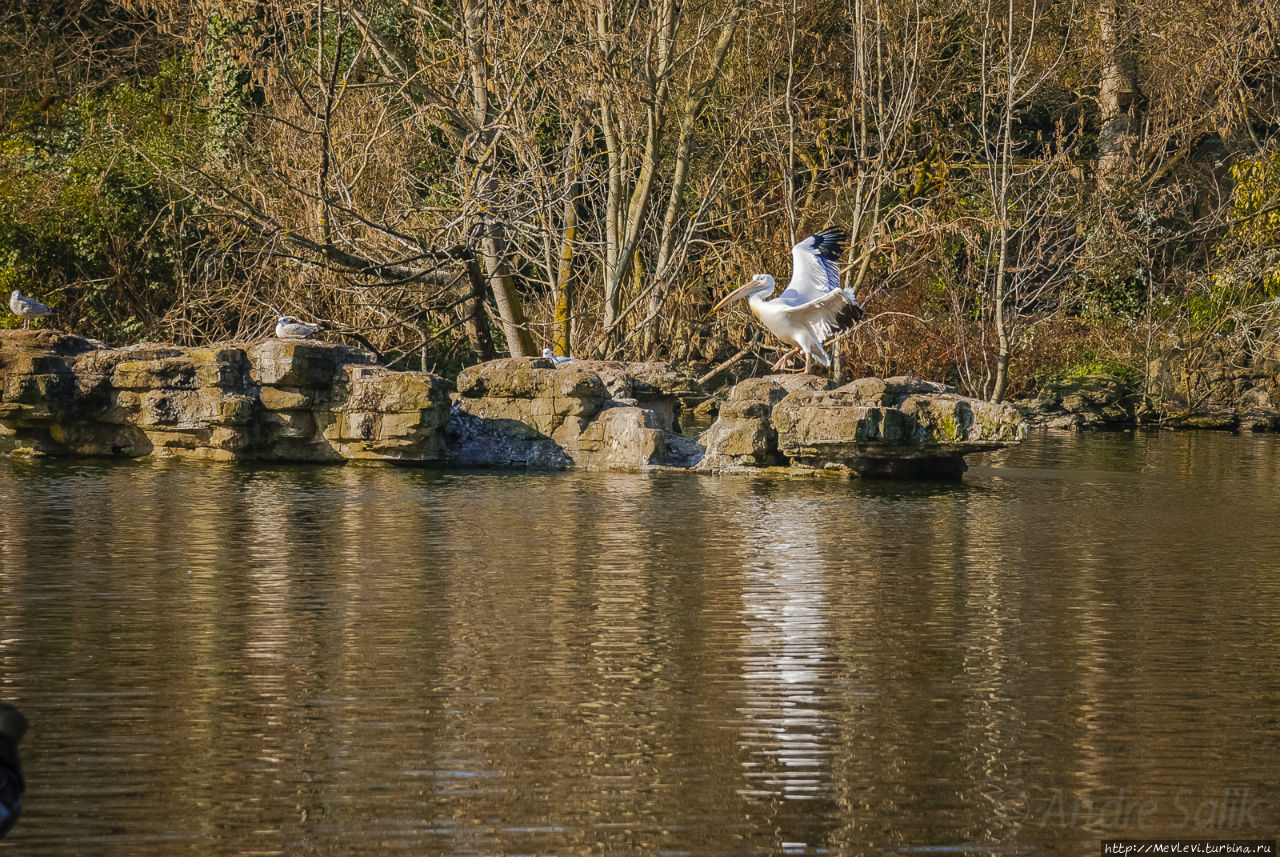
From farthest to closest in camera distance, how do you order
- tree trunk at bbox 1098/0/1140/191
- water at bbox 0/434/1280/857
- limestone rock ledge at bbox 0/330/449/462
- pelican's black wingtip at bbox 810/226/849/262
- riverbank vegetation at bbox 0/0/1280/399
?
tree trunk at bbox 1098/0/1140/191 < riverbank vegetation at bbox 0/0/1280/399 < pelican's black wingtip at bbox 810/226/849/262 < limestone rock ledge at bbox 0/330/449/462 < water at bbox 0/434/1280/857

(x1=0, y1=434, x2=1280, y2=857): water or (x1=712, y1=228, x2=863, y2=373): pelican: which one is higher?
(x1=712, y1=228, x2=863, y2=373): pelican

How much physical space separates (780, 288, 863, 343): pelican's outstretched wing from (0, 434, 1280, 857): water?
2.89 metres

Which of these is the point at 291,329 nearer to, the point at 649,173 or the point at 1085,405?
the point at 649,173

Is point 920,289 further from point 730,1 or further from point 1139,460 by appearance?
point 1139,460

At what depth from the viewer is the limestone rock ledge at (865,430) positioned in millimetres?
13891

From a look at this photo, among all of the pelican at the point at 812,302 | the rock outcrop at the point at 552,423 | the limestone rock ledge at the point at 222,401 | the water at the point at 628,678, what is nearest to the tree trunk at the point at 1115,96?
the pelican at the point at 812,302

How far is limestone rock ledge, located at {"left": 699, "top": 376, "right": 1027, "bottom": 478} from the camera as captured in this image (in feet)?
45.6

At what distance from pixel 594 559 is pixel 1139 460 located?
32.3ft

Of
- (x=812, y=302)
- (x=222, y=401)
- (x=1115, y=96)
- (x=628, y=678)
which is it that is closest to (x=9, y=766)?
(x=628, y=678)

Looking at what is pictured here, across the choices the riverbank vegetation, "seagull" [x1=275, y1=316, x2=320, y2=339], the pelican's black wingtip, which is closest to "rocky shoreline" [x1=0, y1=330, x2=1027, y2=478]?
"seagull" [x1=275, y1=316, x2=320, y2=339]

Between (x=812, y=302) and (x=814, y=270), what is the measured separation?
0.41 m

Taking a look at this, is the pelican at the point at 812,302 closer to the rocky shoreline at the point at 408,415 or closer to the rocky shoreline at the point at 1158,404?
the rocky shoreline at the point at 408,415

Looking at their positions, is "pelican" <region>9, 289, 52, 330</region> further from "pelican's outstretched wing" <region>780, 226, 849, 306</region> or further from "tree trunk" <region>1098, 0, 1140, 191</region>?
"tree trunk" <region>1098, 0, 1140, 191</region>

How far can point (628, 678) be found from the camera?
6.45m
